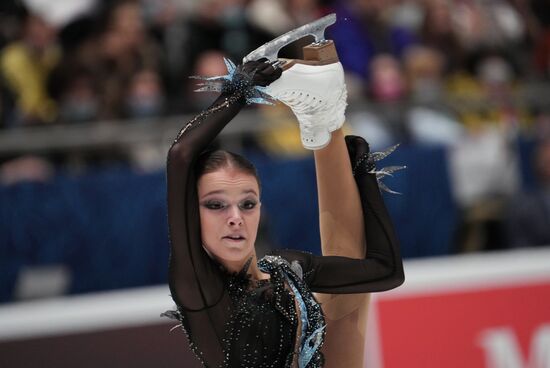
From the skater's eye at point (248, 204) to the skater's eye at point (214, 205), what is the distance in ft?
0.19

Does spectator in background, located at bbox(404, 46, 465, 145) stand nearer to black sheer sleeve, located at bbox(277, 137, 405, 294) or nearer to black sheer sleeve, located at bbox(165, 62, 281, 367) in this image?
black sheer sleeve, located at bbox(277, 137, 405, 294)

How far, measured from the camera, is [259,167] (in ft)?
17.2

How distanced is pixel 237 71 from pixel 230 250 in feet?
1.45

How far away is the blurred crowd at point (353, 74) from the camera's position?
5.79 meters

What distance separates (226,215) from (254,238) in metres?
0.13

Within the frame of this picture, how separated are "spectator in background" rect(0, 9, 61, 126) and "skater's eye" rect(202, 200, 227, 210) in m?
3.53

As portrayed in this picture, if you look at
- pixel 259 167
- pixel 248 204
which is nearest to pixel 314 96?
pixel 248 204

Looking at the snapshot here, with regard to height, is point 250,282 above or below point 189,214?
below

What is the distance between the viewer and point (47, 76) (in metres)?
5.88

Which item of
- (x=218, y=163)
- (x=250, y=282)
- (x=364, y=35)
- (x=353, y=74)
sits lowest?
(x=250, y=282)

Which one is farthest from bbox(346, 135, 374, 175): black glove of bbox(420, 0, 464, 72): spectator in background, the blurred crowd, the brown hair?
bbox(420, 0, 464, 72): spectator in background

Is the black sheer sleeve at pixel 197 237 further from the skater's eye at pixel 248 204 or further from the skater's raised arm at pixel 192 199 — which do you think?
the skater's eye at pixel 248 204

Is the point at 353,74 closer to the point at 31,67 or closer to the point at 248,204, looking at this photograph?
the point at 31,67

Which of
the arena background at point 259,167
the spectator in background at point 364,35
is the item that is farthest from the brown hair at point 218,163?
the spectator in background at point 364,35
